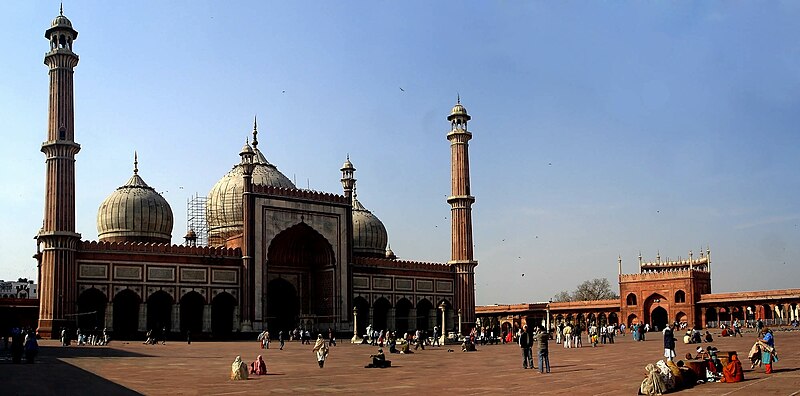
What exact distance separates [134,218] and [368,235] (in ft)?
53.2

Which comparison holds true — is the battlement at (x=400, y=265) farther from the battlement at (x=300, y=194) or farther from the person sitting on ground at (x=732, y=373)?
the person sitting on ground at (x=732, y=373)

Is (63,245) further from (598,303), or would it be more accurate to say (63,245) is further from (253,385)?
(598,303)

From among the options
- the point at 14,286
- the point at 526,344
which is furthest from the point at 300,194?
the point at 14,286

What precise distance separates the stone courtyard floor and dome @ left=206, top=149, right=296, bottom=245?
2239 cm

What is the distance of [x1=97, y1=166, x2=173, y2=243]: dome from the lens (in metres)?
44.6

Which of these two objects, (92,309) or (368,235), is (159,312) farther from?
(368,235)

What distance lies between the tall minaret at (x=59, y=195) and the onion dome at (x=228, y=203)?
10701mm

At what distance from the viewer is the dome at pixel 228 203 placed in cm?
4819

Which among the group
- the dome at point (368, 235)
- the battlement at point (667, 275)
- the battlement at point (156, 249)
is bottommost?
the battlement at point (667, 275)

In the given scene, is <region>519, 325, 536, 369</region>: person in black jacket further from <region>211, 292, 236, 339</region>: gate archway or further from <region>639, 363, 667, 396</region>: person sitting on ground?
<region>211, 292, 236, 339</region>: gate archway

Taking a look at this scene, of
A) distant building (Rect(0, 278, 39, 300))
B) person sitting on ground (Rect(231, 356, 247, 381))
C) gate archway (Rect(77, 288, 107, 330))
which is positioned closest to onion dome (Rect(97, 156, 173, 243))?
gate archway (Rect(77, 288, 107, 330))

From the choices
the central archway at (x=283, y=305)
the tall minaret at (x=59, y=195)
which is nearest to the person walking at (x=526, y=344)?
the tall minaret at (x=59, y=195)

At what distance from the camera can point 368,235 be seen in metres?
55.8

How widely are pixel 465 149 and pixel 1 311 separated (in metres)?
26.8
